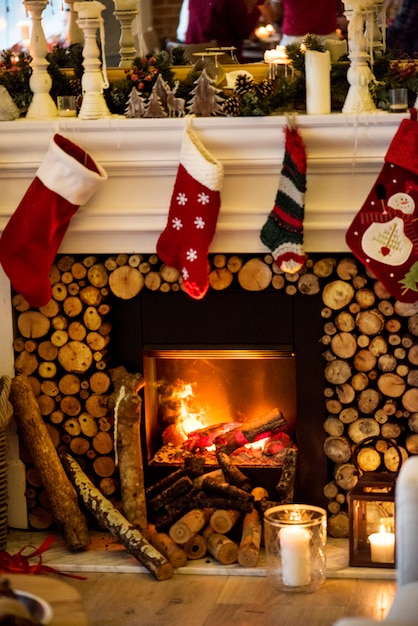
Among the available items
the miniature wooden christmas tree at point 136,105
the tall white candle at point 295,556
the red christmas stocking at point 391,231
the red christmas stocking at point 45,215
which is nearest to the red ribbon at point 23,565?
the tall white candle at point 295,556

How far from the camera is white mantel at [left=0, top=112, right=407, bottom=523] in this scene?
331 cm

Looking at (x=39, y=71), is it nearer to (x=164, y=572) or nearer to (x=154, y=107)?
(x=154, y=107)

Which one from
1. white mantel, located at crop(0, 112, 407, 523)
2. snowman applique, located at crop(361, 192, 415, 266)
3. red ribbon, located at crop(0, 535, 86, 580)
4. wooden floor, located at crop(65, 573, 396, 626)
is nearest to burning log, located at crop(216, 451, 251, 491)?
wooden floor, located at crop(65, 573, 396, 626)

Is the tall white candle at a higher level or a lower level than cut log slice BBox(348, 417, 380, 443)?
lower

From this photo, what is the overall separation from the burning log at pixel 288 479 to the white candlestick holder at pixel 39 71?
4.37ft

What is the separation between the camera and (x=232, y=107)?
3340 millimetres

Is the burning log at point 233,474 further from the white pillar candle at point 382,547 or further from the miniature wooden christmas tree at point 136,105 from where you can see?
the miniature wooden christmas tree at point 136,105

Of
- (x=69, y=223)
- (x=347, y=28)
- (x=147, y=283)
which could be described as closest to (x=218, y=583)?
(x=147, y=283)

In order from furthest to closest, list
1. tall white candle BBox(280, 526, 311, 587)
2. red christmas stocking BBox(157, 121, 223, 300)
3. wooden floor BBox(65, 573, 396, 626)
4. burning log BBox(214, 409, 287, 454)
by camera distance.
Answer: burning log BBox(214, 409, 287, 454) < red christmas stocking BBox(157, 121, 223, 300) < tall white candle BBox(280, 526, 311, 587) < wooden floor BBox(65, 573, 396, 626)

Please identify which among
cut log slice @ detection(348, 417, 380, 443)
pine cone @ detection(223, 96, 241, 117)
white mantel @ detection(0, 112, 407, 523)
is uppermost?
pine cone @ detection(223, 96, 241, 117)

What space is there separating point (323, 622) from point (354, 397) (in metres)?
0.77

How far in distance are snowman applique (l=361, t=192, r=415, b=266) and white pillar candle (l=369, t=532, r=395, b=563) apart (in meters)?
0.82

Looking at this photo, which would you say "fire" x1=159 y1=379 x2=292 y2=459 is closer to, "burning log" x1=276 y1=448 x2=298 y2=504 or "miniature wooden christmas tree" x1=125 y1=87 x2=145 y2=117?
"burning log" x1=276 y1=448 x2=298 y2=504

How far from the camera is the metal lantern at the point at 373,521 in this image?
3277 mm
